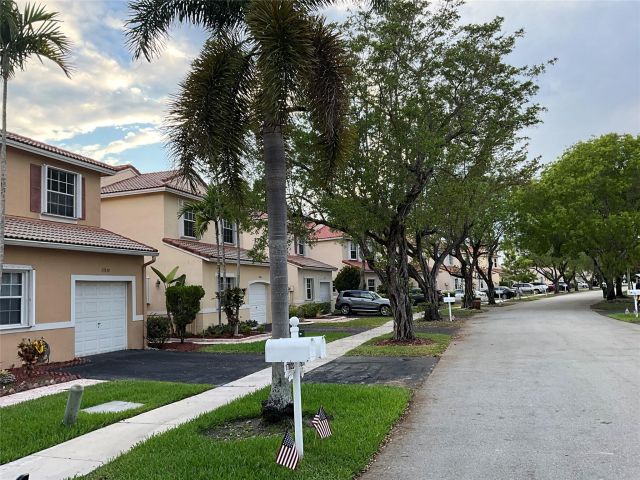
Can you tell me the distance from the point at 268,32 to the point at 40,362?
1027cm

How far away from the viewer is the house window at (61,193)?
15.3m

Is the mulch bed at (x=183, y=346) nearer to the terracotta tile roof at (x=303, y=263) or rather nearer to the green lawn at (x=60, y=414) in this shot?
the green lawn at (x=60, y=414)

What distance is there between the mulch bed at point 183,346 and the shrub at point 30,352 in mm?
4781

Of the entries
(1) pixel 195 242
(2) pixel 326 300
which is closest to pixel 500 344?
→ (1) pixel 195 242

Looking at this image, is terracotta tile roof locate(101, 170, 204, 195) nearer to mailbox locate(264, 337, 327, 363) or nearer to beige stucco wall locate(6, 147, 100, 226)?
beige stucco wall locate(6, 147, 100, 226)

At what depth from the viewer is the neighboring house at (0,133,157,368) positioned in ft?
41.8

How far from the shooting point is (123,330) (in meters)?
16.3

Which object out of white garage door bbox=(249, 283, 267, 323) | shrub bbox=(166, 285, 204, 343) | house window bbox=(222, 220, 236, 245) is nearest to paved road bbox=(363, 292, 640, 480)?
shrub bbox=(166, 285, 204, 343)

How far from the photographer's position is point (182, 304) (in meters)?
18.1

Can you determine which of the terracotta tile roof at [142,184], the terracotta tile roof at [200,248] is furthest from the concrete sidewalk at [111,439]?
the terracotta tile roof at [142,184]

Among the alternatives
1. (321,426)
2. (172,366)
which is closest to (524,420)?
(321,426)

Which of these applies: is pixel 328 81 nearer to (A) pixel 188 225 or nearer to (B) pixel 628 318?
(A) pixel 188 225

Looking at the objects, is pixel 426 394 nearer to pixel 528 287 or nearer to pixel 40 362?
pixel 40 362

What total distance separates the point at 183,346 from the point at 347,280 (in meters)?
21.5
